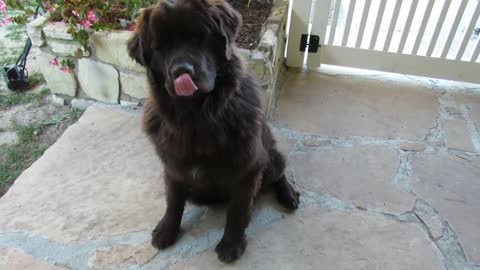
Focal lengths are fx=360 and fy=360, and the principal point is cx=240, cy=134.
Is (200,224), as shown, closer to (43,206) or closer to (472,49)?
(43,206)

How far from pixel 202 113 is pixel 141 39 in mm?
340

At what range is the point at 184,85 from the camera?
1170 millimetres

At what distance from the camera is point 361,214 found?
1.87m

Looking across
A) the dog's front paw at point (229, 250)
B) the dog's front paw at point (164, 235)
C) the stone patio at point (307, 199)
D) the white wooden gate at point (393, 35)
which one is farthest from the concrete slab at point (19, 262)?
the white wooden gate at point (393, 35)

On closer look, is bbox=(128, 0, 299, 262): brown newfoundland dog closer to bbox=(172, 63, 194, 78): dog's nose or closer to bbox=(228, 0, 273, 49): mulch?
bbox=(172, 63, 194, 78): dog's nose

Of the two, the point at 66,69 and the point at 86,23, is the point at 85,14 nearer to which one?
the point at 86,23

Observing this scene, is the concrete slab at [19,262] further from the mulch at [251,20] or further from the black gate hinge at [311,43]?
the black gate hinge at [311,43]

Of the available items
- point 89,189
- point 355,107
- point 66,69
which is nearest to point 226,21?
point 89,189

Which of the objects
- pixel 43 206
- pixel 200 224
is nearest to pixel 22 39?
pixel 43 206

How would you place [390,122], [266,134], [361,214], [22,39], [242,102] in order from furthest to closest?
1. [22,39]
2. [390,122]
3. [361,214]
4. [266,134]
5. [242,102]

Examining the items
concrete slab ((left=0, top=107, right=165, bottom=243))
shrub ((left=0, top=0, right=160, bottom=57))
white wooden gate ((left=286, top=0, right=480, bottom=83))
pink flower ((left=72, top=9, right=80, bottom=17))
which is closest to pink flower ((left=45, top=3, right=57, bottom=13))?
shrub ((left=0, top=0, right=160, bottom=57))

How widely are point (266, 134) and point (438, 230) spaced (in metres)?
0.98

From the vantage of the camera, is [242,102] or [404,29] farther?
[404,29]

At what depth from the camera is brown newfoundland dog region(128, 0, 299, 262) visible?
3.89 feet
